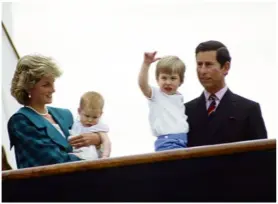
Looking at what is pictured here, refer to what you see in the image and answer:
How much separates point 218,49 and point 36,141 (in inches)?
27.6

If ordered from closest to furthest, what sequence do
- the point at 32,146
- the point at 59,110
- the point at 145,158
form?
the point at 145,158
the point at 32,146
the point at 59,110

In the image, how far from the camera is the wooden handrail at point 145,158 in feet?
8.03

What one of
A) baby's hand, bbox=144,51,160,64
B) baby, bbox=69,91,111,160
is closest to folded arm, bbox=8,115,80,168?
baby, bbox=69,91,111,160

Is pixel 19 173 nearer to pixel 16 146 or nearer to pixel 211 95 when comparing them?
pixel 16 146

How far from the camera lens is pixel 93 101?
2850 millimetres

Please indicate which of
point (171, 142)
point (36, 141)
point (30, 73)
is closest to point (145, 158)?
point (171, 142)

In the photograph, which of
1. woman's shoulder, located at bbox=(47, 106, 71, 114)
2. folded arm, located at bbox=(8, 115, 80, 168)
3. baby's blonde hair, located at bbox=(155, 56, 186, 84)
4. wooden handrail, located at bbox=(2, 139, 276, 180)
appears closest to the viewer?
wooden handrail, located at bbox=(2, 139, 276, 180)

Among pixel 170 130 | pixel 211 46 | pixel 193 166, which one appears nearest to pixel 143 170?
pixel 193 166

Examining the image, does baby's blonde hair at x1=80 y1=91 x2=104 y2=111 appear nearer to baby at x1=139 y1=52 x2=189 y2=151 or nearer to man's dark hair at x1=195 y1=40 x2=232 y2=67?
baby at x1=139 y1=52 x2=189 y2=151

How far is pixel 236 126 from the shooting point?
9.07ft

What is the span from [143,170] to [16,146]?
502mm

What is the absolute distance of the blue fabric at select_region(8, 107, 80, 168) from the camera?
2.71m

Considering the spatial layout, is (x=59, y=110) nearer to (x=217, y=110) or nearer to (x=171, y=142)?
(x=171, y=142)

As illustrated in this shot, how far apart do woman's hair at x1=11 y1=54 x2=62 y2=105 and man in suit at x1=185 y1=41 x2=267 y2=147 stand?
489mm
